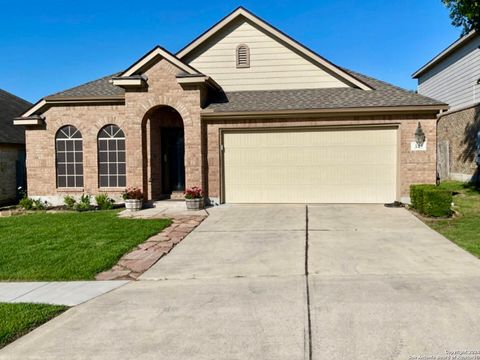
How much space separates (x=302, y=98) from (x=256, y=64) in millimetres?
2399

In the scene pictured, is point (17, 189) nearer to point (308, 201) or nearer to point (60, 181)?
point (60, 181)

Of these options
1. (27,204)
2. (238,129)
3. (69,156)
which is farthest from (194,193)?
(27,204)

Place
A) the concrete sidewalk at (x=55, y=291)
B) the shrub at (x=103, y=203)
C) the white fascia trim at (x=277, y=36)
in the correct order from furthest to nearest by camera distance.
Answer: the white fascia trim at (x=277, y=36) → the shrub at (x=103, y=203) → the concrete sidewalk at (x=55, y=291)

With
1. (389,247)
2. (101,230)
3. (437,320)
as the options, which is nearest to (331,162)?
(389,247)

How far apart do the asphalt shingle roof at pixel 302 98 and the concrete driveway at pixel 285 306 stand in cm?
622

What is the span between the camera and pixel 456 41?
2188 cm

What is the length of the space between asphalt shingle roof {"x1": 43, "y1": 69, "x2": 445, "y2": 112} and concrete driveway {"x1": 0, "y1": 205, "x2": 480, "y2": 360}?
622 centimetres

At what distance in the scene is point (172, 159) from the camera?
52.2 ft

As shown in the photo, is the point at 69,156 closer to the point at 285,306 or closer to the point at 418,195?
the point at 418,195

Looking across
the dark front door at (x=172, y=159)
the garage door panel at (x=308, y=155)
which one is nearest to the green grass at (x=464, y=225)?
the garage door panel at (x=308, y=155)

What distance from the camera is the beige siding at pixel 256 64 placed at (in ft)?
51.1

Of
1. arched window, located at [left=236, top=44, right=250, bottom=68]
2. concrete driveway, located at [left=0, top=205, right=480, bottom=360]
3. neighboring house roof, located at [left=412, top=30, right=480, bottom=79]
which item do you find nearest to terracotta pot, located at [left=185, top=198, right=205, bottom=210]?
concrete driveway, located at [left=0, top=205, right=480, bottom=360]

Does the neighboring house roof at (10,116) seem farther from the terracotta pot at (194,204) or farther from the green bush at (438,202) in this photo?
the green bush at (438,202)

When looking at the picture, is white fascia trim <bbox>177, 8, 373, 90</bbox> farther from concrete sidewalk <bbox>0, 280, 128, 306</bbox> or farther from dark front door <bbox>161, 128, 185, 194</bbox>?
concrete sidewalk <bbox>0, 280, 128, 306</bbox>
